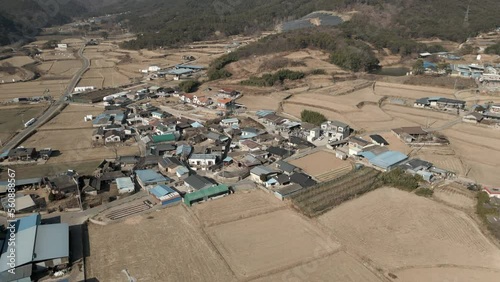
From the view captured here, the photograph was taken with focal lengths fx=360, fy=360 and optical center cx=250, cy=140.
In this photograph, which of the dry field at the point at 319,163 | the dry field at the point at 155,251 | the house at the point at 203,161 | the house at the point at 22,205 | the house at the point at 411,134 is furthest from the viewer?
the house at the point at 411,134

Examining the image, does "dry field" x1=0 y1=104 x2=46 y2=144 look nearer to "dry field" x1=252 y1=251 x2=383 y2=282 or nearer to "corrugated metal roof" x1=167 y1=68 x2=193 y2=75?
"corrugated metal roof" x1=167 y1=68 x2=193 y2=75

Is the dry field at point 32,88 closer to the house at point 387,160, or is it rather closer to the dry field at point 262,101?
the dry field at point 262,101

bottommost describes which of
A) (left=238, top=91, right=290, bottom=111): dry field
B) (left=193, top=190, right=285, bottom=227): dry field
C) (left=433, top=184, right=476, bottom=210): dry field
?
(left=433, top=184, right=476, bottom=210): dry field

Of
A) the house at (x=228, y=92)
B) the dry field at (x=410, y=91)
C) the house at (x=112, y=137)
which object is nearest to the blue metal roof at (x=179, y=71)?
the house at (x=228, y=92)

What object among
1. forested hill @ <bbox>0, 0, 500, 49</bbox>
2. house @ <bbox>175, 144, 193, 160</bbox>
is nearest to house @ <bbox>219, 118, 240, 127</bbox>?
house @ <bbox>175, 144, 193, 160</bbox>

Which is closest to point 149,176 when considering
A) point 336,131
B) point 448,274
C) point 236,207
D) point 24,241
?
point 236,207

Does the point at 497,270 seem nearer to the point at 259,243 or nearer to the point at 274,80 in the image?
the point at 259,243
